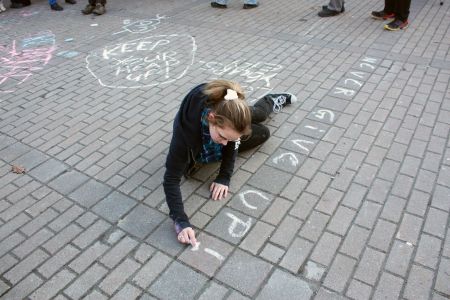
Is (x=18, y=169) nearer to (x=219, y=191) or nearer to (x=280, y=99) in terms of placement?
(x=219, y=191)

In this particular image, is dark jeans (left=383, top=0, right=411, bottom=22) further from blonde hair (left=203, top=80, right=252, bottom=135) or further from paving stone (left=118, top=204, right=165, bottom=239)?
paving stone (left=118, top=204, right=165, bottom=239)

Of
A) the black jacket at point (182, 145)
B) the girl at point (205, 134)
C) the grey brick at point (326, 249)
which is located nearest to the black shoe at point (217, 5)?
the girl at point (205, 134)

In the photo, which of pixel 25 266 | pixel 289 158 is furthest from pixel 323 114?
pixel 25 266

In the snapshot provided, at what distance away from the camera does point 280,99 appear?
380 centimetres

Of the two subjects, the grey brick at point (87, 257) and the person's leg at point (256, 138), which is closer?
the grey brick at point (87, 257)

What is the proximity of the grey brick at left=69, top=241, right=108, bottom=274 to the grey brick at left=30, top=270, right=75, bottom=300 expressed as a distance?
0.18ft

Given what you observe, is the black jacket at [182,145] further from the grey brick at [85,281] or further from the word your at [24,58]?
the word your at [24,58]

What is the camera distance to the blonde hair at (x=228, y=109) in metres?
2.11

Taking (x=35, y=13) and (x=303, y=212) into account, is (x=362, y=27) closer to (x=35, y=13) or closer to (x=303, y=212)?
(x=303, y=212)

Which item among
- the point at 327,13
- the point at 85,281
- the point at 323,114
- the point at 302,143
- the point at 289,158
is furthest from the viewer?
the point at 327,13

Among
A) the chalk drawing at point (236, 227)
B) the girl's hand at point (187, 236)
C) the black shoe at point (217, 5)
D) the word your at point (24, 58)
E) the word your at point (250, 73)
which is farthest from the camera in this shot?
the black shoe at point (217, 5)

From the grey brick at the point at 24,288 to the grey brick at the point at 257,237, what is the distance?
129 centimetres

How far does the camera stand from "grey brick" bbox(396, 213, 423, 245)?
8.11ft

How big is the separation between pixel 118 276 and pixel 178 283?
383 millimetres
